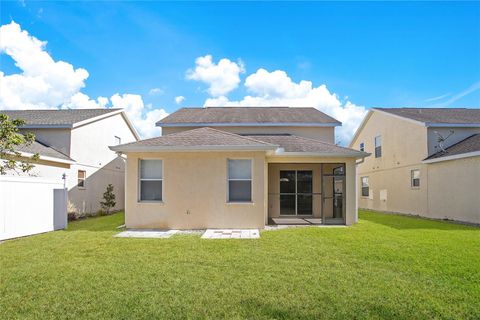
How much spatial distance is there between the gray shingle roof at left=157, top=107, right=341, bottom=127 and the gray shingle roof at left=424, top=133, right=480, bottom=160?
18.2 feet

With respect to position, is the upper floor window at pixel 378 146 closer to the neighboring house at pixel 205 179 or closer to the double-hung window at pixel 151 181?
the neighboring house at pixel 205 179

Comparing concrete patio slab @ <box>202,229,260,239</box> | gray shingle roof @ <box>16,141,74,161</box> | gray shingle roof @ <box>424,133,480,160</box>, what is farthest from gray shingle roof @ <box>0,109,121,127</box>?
gray shingle roof @ <box>424,133,480,160</box>

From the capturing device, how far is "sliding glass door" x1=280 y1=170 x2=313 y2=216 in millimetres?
15088

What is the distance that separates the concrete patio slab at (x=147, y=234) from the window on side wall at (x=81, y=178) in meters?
7.75

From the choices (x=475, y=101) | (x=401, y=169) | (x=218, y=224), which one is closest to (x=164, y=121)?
(x=218, y=224)

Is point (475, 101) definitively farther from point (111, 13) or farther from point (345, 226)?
point (111, 13)

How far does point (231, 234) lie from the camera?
9992 millimetres

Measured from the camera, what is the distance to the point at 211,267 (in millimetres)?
6289

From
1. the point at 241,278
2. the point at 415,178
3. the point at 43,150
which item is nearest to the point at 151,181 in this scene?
the point at 241,278

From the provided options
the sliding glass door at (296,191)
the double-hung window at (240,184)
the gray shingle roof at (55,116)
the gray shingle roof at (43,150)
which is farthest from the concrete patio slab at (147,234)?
the gray shingle roof at (55,116)

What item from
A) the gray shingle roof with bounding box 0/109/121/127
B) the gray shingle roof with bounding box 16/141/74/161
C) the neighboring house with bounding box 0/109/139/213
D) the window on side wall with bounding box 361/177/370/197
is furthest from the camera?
the window on side wall with bounding box 361/177/370/197

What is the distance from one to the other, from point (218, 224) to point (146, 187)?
3.06 m

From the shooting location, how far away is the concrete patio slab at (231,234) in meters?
9.45

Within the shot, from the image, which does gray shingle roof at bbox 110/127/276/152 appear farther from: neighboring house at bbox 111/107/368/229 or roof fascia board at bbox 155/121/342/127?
roof fascia board at bbox 155/121/342/127
